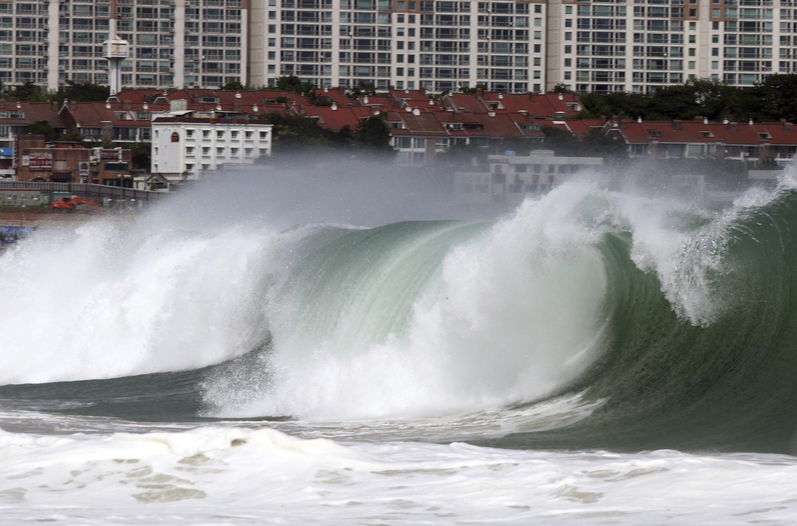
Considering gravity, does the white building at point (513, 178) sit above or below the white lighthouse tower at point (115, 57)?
below

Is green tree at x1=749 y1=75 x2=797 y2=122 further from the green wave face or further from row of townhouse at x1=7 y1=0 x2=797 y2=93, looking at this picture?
the green wave face

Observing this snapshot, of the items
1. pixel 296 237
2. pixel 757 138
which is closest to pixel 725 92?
pixel 757 138

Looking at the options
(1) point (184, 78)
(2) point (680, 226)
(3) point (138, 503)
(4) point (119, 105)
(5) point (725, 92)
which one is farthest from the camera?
(1) point (184, 78)

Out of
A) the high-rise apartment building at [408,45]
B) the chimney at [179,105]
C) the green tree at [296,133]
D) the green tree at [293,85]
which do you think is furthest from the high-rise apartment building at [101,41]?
the green tree at [296,133]

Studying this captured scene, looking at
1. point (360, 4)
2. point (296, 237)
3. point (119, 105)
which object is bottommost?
point (296, 237)

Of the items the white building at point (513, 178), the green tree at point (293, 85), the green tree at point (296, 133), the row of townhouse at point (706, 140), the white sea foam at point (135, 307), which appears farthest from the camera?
the green tree at point (293, 85)

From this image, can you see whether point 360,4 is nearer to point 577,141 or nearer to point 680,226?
point 577,141

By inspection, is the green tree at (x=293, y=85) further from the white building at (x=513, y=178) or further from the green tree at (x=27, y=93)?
the white building at (x=513, y=178)
